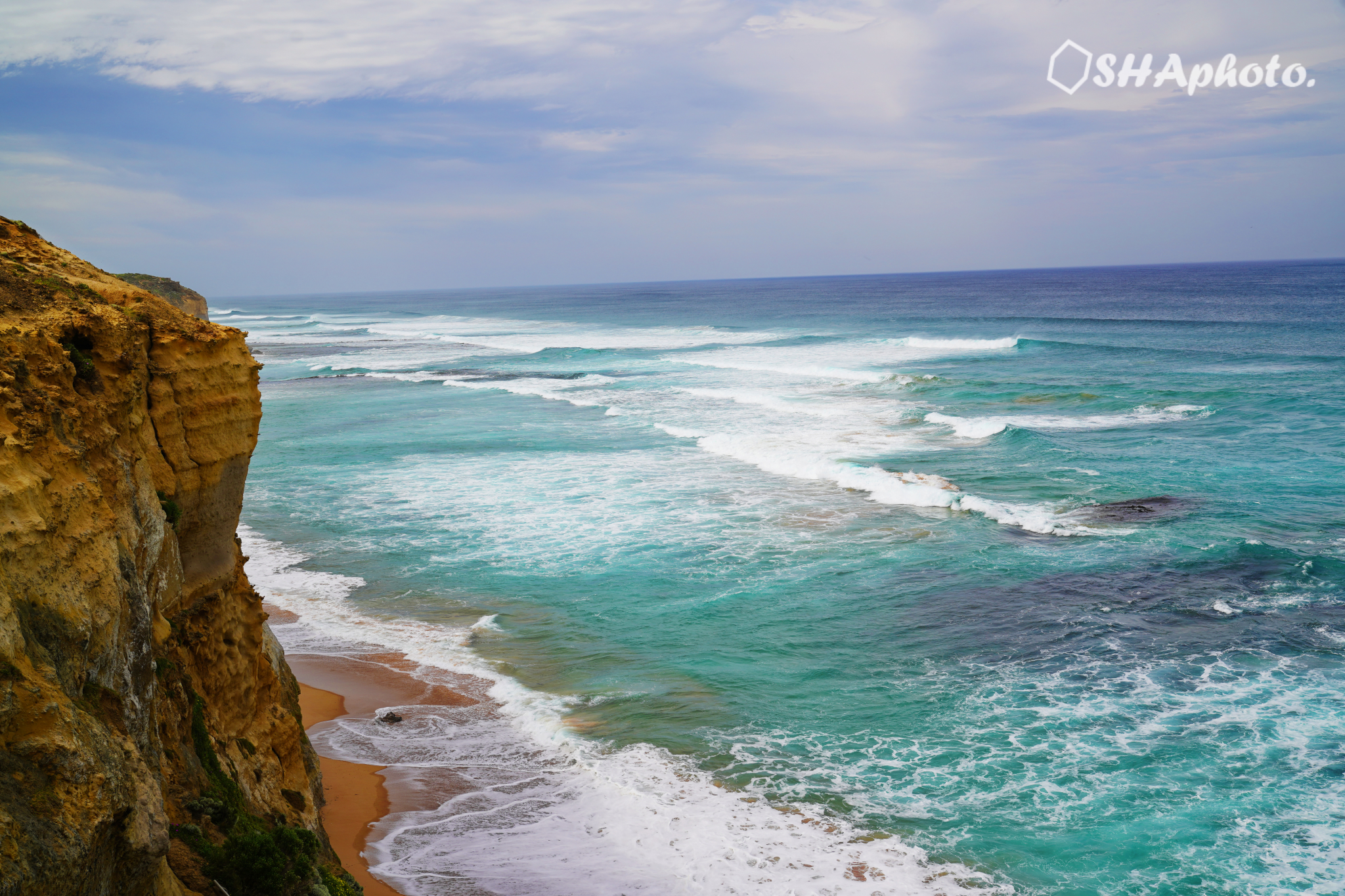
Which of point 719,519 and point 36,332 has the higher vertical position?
point 36,332

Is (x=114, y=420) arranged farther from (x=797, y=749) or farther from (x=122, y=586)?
(x=797, y=749)

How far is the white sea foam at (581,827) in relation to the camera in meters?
9.59

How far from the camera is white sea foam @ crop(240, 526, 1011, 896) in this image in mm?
9594

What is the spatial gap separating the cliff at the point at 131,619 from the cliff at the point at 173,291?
47470 millimetres

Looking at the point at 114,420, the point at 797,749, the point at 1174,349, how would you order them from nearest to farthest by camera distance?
the point at 114,420 < the point at 797,749 < the point at 1174,349

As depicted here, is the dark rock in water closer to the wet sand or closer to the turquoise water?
the turquoise water

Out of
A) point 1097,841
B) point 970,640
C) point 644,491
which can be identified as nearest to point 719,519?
point 644,491

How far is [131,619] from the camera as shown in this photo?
19.0 ft

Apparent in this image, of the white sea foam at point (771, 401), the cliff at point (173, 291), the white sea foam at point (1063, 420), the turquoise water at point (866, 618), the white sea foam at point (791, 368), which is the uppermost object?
the cliff at point (173, 291)

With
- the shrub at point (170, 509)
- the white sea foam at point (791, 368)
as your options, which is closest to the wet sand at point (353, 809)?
the shrub at point (170, 509)

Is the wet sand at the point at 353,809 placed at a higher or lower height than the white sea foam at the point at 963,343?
lower

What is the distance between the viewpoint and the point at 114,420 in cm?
672

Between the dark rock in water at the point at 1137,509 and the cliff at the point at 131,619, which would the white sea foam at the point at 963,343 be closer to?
the dark rock in water at the point at 1137,509

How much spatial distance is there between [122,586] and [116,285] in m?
3.51
